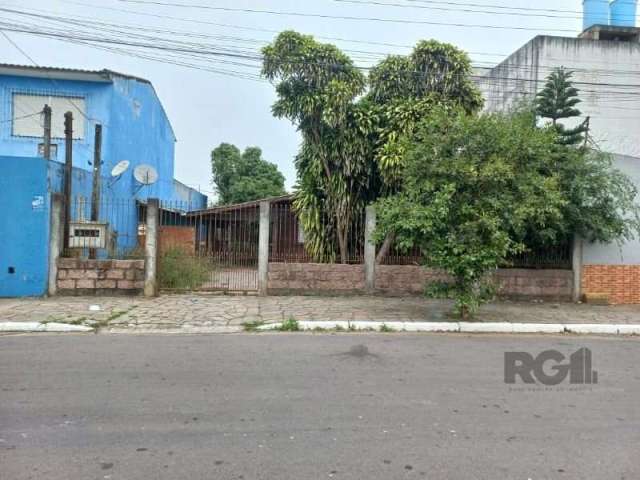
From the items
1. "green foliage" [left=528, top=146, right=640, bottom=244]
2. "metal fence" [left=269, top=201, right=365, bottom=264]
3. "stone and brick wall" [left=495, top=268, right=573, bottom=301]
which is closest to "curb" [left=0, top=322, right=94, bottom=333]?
"metal fence" [left=269, top=201, right=365, bottom=264]

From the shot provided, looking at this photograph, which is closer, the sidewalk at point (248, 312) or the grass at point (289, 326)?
the grass at point (289, 326)

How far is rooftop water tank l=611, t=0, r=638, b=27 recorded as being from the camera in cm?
2884

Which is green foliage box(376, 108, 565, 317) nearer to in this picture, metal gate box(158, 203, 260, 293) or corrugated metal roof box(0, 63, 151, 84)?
metal gate box(158, 203, 260, 293)

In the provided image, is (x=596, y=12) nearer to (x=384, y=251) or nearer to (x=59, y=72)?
(x=384, y=251)

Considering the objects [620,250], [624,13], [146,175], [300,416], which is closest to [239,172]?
[146,175]

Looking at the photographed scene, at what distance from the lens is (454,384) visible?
16.8 ft

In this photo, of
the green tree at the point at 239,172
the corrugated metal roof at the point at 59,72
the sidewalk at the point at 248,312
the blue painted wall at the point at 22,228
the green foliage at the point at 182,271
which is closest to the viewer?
the sidewalk at the point at 248,312

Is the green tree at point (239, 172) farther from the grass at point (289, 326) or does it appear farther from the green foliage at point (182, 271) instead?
the grass at point (289, 326)

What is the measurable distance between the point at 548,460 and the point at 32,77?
1964 centimetres

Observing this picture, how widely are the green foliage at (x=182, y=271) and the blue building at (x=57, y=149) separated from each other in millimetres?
2135

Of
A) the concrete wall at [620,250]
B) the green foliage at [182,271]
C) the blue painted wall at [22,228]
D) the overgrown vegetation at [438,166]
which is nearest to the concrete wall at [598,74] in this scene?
the overgrown vegetation at [438,166]

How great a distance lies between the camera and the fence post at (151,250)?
10.6m

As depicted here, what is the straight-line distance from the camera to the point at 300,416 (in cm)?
414

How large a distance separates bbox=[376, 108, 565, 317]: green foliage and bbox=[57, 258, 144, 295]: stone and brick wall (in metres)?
5.47
